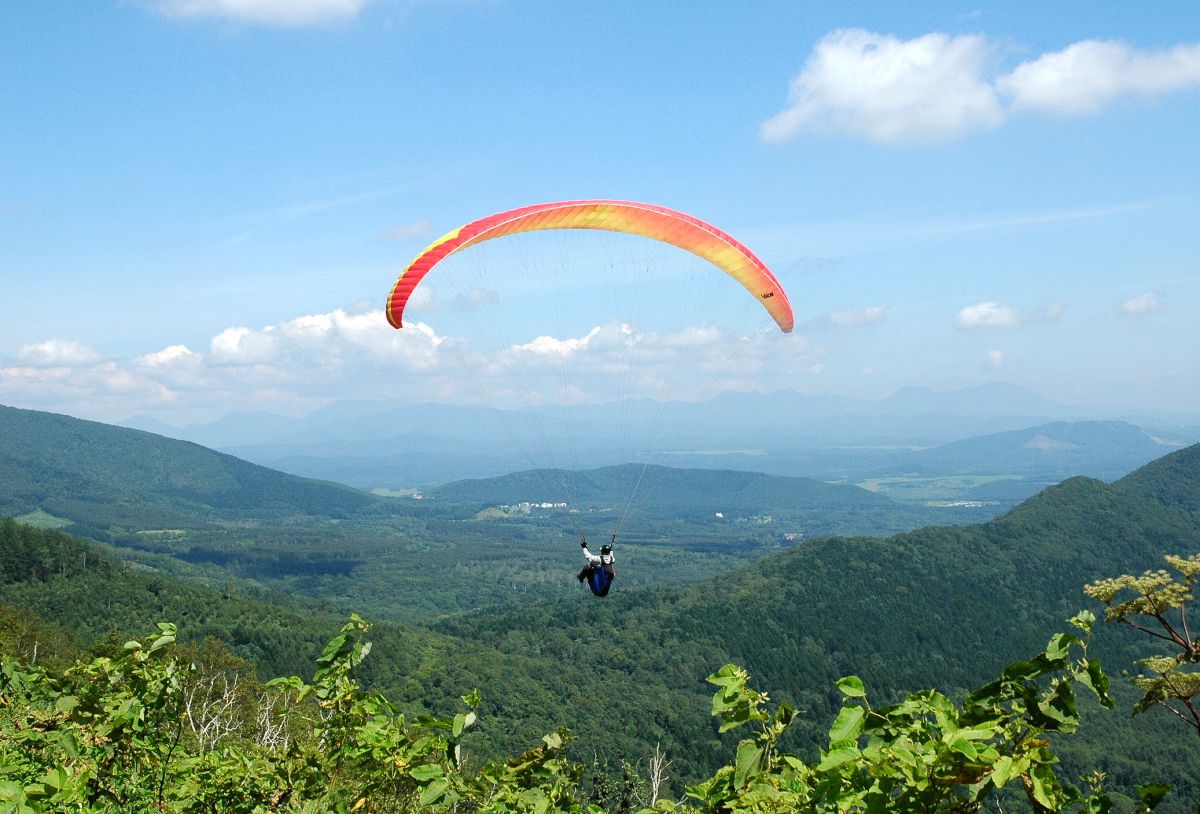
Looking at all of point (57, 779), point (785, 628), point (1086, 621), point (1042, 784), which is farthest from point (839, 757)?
point (785, 628)

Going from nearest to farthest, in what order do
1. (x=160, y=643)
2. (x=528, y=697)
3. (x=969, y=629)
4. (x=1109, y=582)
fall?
(x=160, y=643), (x=1109, y=582), (x=528, y=697), (x=969, y=629)

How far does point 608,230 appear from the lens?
66.9 feet

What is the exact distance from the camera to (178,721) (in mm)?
6395

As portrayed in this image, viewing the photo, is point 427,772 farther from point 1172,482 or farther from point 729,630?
point 1172,482

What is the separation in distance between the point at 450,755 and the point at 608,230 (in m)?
17.0

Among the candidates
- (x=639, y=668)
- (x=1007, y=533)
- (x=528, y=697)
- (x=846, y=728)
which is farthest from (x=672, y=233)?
(x=1007, y=533)

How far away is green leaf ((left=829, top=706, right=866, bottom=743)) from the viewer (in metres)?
3.39

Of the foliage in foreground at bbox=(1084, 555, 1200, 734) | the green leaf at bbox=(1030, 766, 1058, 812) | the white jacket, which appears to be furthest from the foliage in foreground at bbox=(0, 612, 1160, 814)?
the white jacket

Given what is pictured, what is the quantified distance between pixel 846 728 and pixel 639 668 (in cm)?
11530

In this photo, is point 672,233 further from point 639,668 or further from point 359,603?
point 359,603

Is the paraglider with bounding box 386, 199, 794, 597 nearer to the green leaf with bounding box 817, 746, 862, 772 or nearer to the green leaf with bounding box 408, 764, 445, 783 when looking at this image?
the green leaf with bounding box 408, 764, 445, 783

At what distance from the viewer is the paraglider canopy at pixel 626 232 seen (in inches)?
681

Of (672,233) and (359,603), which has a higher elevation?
(672,233)

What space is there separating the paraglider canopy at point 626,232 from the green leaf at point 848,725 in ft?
49.4
